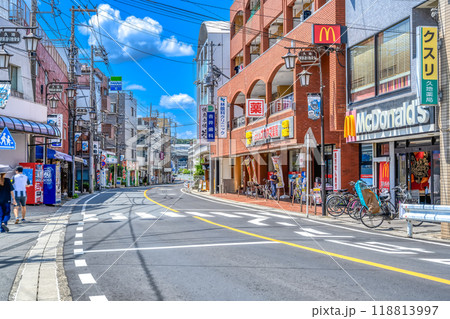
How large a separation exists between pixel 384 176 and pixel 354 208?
11.8 ft

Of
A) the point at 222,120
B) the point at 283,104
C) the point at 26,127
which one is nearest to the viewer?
the point at 26,127

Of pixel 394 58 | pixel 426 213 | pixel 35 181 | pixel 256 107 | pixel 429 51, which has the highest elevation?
pixel 256 107

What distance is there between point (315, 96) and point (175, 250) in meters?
12.2

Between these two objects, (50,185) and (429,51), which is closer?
(429,51)

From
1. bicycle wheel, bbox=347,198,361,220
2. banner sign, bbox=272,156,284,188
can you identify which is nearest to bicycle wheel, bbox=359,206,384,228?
bicycle wheel, bbox=347,198,361,220

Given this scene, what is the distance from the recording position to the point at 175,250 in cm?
936

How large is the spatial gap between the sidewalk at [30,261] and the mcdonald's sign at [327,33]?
42.2 feet

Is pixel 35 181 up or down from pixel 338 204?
up

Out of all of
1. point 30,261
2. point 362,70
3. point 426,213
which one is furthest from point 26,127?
point 426,213

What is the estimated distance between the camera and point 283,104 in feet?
85.5

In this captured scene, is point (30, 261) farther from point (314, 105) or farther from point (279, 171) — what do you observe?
point (279, 171)

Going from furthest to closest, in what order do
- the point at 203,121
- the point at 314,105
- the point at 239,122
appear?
the point at 203,121
the point at 239,122
the point at 314,105

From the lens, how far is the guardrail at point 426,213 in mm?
11345
